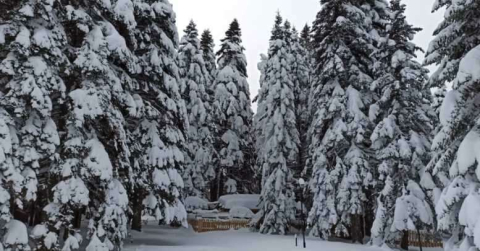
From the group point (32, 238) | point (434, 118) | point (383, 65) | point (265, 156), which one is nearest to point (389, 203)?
point (434, 118)

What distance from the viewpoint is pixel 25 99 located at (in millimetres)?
12352

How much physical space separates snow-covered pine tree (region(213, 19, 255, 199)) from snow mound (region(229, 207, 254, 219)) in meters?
5.09

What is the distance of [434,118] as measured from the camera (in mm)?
21578

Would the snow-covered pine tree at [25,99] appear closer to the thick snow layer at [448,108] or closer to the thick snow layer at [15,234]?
the thick snow layer at [15,234]

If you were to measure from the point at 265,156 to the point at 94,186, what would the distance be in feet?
53.1

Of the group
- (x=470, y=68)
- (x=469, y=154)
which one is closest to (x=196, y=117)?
(x=470, y=68)

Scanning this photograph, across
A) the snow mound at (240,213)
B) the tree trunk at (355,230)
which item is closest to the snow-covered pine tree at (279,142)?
the snow mound at (240,213)

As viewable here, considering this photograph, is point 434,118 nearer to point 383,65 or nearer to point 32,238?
point 383,65

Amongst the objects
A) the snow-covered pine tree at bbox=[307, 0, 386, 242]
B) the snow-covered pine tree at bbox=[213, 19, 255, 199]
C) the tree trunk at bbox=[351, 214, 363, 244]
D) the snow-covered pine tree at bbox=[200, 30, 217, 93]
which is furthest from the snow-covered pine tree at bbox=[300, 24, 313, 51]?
the tree trunk at bbox=[351, 214, 363, 244]

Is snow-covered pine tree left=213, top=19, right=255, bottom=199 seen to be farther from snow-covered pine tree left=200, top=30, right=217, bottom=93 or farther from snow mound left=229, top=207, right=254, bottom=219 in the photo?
snow mound left=229, top=207, right=254, bottom=219

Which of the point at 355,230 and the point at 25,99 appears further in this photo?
the point at 355,230

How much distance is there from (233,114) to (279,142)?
11.1m

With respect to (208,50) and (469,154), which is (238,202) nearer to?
(208,50)

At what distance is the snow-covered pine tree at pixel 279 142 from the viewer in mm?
27172
